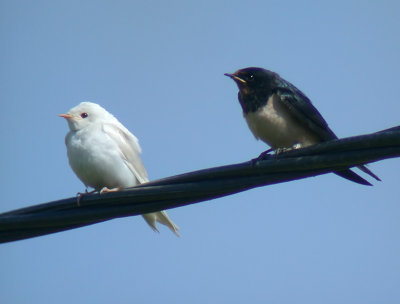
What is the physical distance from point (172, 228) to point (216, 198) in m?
2.96

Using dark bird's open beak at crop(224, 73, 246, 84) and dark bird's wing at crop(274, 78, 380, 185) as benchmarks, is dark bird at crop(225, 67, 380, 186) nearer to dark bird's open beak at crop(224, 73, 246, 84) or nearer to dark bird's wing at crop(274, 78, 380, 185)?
dark bird's wing at crop(274, 78, 380, 185)

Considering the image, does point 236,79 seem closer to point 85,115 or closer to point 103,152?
point 103,152

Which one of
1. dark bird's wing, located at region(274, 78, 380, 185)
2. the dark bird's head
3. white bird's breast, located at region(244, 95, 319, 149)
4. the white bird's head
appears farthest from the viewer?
the white bird's head

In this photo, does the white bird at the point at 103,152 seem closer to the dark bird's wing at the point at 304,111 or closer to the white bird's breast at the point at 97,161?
the white bird's breast at the point at 97,161

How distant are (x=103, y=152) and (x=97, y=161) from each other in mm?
129

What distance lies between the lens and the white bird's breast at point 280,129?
594 centimetres

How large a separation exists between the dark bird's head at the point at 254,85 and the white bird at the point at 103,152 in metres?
1.30

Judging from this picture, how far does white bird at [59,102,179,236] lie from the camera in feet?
21.6

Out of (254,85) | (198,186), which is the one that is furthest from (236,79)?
(198,186)

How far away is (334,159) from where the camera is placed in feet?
12.5

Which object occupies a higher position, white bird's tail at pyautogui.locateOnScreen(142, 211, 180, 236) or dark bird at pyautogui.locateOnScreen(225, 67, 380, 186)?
dark bird at pyautogui.locateOnScreen(225, 67, 380, 186)

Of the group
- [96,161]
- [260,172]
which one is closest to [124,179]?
[96,161]

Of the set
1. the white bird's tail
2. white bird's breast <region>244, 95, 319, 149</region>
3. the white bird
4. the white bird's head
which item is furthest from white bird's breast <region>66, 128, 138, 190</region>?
white bird's breast <region>244, 95, 319, 149</region>

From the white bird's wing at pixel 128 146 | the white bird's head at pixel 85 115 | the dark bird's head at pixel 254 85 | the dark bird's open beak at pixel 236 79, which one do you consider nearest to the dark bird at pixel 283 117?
the dark bird's head at pixel 254 85
